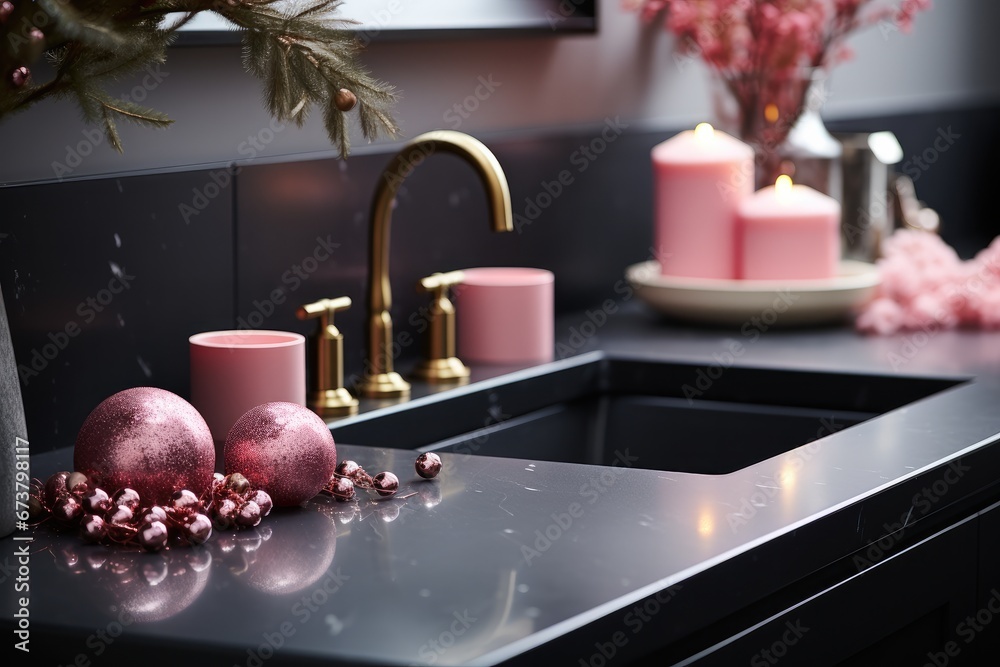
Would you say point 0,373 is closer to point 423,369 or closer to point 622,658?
point 622,658

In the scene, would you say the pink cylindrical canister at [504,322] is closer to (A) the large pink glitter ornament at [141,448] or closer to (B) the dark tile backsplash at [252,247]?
(B) the dark tile backsplash at [252,247]

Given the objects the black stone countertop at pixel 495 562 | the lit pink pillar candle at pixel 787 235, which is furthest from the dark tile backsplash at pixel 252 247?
the lit pink pillar candle at pixel 787 235

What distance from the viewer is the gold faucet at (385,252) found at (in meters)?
1.38

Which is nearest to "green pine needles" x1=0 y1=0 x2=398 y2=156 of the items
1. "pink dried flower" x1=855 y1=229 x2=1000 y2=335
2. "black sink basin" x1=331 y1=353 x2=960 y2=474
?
"black sink basin" x1=331 y1=353 x2=960 y2=474

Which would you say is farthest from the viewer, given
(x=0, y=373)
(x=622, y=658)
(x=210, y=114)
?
(x=210, y=114)

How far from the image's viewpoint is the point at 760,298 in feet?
5.87

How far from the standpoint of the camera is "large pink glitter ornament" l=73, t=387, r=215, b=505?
95cm

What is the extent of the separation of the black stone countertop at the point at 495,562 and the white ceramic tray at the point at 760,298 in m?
0.55

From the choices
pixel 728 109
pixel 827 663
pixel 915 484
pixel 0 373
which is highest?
pixel 728 109

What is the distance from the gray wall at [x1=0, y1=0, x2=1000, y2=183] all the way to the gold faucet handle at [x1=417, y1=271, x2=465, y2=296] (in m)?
0.17

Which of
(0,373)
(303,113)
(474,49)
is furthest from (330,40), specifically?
(474,49)

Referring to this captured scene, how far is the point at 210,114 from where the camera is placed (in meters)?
1.38

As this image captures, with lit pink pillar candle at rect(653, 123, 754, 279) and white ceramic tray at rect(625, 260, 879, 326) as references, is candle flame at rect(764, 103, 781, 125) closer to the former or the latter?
lit pink pillar candle at rect(653, 123, 754, 279)

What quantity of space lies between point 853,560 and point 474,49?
0.87 metres
